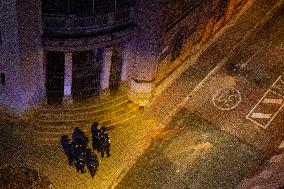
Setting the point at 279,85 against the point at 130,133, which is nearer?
the point at 130,133

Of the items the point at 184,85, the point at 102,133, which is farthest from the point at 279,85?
the point at 102,133

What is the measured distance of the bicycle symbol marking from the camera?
25.0 meters

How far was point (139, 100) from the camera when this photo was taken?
76.5 feet

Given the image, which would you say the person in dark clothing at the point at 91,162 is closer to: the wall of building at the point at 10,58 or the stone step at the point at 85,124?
the stone step at the point at 85,124

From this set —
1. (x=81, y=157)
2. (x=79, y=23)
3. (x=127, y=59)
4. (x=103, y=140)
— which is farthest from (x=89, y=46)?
(x=81, y=157)

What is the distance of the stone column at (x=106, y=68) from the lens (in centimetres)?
2056

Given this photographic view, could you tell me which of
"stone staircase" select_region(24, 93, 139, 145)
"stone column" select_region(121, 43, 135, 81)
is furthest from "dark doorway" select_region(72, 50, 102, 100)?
"stone column" select_region(121, 43, 135, 81)

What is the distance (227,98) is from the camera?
25391mm

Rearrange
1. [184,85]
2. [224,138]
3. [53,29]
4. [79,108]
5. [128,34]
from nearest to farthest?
[53,29]
[128,34]
[79,108]
[224,138]
[184,85]

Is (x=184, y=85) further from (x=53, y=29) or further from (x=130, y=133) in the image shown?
(x=53, y=29)

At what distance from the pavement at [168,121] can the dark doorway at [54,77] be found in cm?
204

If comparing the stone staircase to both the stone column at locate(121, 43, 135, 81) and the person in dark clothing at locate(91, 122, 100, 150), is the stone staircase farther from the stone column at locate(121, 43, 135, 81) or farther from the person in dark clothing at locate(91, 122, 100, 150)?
the person in dark clothing at locate(91, 122, 100, 150)

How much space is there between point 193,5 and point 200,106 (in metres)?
5.58

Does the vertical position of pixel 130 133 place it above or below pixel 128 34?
below
